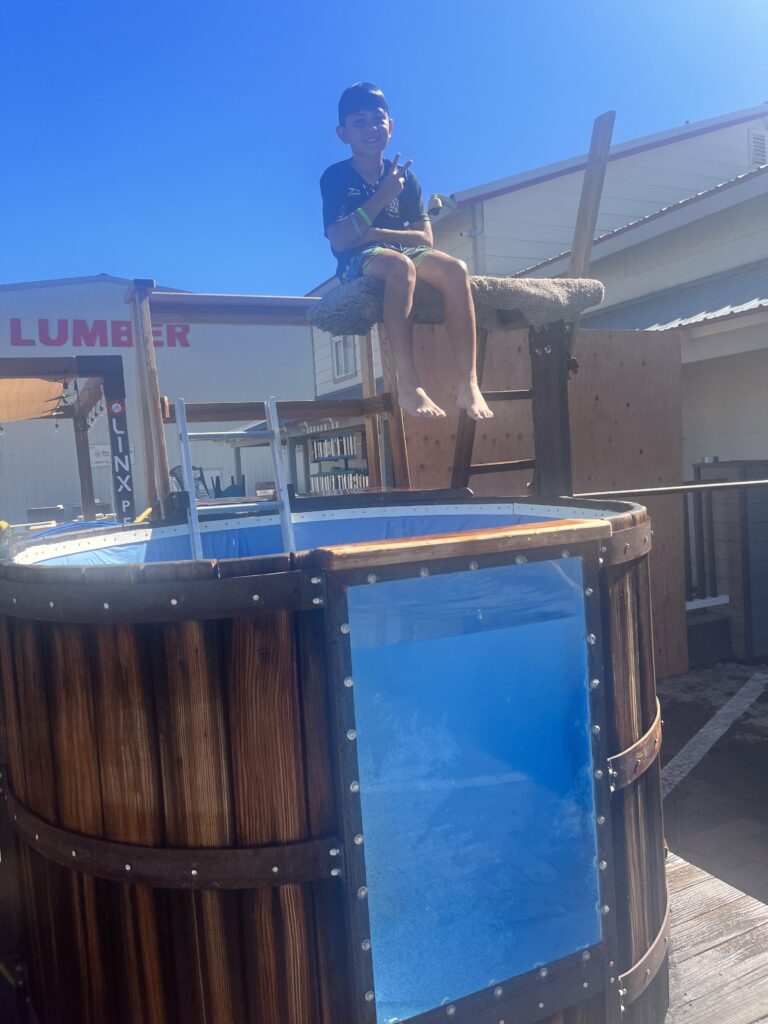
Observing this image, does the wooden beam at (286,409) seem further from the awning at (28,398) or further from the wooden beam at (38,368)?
the awning at (28,398)

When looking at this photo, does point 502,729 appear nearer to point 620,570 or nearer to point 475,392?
point 620,570

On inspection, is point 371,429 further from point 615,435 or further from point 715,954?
point 715,954

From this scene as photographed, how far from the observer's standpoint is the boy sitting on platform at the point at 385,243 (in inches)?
131

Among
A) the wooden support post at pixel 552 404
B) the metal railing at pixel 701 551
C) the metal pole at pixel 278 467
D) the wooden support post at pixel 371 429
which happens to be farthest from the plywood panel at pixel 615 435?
the metal pole at pixel 278 467

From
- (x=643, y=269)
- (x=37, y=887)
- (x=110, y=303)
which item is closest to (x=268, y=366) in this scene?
(x=110, y=303)

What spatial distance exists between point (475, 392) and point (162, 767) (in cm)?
223

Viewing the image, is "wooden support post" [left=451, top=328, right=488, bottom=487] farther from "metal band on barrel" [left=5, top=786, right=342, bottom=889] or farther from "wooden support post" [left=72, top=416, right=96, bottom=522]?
"wooden support post" [left=72, top=416, right=96, bottom=522]

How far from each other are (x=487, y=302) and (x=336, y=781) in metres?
2.66

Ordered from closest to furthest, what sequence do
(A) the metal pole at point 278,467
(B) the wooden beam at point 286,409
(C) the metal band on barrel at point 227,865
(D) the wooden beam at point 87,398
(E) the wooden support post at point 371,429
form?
(C) the metal band on barrel at point 227,865
(A) the metal pole at point 278,467
(B) the wooden beam at point 286,409
(E) the wooden support post at point 371,429
(D) the wooden beam at point 87,398

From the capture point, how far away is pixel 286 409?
427 centimetres

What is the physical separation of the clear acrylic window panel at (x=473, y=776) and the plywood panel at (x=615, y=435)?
11.8ft

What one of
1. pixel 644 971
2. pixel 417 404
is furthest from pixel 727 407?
pixel 644 971

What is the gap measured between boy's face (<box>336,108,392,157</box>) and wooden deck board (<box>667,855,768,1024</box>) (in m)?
3.15

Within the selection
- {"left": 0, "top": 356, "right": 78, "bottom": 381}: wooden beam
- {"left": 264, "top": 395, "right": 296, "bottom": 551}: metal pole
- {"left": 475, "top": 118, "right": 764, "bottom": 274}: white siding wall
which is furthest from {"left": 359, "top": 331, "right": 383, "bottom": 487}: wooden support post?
{"left": 475, "top": 118, "right": 764, "bottom": 274}: white siding wall
